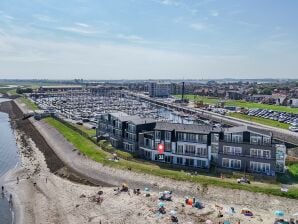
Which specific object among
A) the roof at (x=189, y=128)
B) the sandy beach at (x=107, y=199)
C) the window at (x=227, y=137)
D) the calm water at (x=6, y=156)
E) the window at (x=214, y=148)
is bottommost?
the calm water at (x=6, y=156)

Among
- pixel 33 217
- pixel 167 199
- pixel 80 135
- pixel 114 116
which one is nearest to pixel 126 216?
pixel 167 199

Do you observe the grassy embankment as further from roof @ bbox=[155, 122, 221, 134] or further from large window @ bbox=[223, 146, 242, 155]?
roof @ bbox=[155, 122, 221, 134]

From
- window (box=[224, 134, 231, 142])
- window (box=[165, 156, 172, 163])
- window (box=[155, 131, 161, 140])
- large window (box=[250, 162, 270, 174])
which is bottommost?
window (box=[165, 156, 172, 163])

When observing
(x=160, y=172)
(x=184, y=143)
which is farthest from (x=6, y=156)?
(x=184, y=143)

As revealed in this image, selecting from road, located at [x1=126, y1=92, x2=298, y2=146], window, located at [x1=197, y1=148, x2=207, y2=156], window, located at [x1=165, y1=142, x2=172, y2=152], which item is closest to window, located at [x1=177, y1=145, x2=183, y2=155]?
window, located at [x1=165, y1=142, x2=172, y2=152]

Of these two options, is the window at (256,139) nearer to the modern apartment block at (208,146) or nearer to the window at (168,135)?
the modern apartment block at (208,146)

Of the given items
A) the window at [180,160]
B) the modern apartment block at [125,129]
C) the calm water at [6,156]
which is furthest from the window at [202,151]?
the calm water at [6,156]
